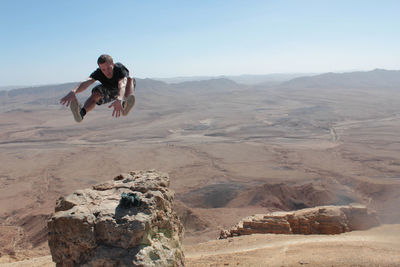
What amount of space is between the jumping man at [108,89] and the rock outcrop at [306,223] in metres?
9.28

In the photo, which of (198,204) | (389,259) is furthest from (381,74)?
(389,259)

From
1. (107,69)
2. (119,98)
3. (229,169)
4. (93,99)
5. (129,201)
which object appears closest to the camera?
(119,98)

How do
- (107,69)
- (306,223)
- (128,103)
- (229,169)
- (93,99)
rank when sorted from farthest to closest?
(229,169), (306,223), (93,99), (107,69), (128,103)

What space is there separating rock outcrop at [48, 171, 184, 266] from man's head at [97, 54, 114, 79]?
197 centimetres

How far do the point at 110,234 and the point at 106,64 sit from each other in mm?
2459

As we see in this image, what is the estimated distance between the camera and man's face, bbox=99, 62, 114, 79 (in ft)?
13.6

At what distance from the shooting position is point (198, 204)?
874 inches

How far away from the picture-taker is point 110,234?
14.6 feet

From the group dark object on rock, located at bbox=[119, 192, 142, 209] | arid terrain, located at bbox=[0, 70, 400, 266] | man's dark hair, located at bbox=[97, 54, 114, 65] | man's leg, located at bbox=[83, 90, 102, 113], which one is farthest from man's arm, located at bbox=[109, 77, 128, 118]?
arid terrain, located at bbox=[0, 70, 400, 266]

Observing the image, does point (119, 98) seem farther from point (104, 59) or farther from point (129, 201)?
point (129, 201)

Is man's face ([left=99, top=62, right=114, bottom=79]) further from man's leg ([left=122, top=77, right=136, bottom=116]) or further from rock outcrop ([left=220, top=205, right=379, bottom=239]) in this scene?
rock outcrop ([left=220, top=205, right=379, bottom=239])

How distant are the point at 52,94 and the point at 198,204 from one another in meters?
133

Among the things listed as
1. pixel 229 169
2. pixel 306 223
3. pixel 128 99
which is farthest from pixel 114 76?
pixel 229 169

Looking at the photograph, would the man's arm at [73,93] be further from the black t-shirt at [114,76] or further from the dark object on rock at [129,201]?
the dark object on rock at [129,201]
